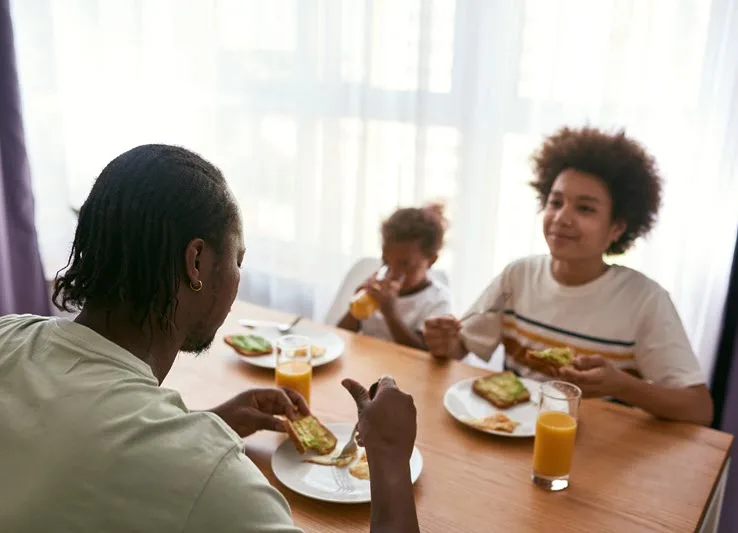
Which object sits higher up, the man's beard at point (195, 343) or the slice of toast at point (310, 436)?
the man's beard at point (195, 343)

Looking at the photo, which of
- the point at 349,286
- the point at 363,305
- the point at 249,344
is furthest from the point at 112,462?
the point at 349,286

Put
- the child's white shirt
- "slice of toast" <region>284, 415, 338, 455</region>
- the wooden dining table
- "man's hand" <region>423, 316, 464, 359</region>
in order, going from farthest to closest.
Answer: the child's white shirt, "man's hand" <region>423, 316, 464, 359</region>, "slice of toast" <region>284, 415, 338, 455</region>, the wooden dining table

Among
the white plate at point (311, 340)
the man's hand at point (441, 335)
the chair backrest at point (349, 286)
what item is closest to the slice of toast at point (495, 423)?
the man's hand at point (441, 335)

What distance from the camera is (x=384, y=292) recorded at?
211 cm

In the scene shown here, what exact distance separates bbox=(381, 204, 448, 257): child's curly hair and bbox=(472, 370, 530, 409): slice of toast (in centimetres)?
75

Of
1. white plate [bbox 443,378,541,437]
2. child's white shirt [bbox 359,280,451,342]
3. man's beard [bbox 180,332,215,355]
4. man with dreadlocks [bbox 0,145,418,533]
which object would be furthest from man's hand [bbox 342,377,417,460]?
child's white shirt [bbox 359,280,451,342]

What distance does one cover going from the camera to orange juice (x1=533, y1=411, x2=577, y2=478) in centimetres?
125

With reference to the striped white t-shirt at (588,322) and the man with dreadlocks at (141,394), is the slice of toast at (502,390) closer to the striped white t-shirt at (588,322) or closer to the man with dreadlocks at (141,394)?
the striped white t-shirt at (588,322)

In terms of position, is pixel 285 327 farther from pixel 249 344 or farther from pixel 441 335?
pixel 441 335

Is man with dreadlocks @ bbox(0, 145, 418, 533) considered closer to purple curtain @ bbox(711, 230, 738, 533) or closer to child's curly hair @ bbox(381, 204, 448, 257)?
child's curly hair @ bbox(381, 204, 448, 257)

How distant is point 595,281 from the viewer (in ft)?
6.11

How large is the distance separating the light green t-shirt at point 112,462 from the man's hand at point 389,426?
0.27 meters

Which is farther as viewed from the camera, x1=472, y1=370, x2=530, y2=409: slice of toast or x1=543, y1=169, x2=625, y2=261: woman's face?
x1=543, y1=169, x2=625, y2=261: woman's face

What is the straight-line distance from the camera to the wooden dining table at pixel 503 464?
1.15 metres
